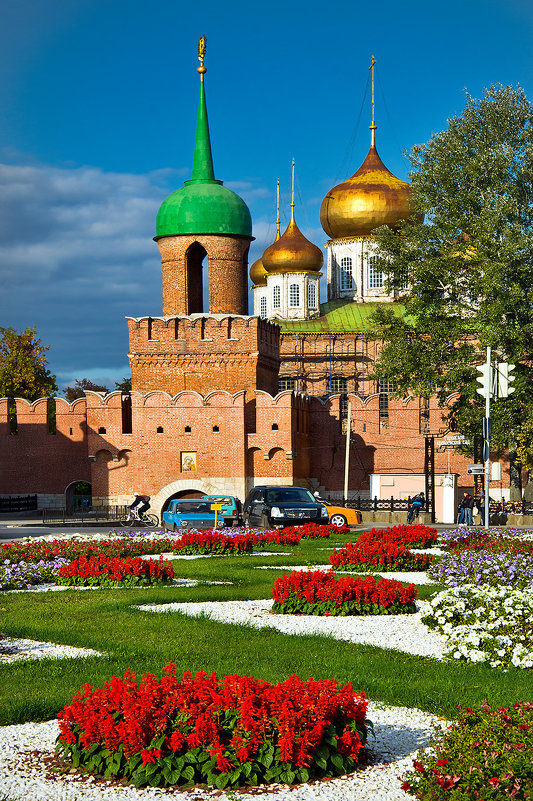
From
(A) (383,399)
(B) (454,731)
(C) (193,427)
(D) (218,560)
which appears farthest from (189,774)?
(A) (383,399)

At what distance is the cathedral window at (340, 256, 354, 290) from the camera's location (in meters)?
57.6

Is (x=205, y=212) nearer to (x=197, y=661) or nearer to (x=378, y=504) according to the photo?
(x=378, y=504)

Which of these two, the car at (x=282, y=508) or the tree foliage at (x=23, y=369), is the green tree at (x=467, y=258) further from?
the tree foliage at (x=23, y=369)

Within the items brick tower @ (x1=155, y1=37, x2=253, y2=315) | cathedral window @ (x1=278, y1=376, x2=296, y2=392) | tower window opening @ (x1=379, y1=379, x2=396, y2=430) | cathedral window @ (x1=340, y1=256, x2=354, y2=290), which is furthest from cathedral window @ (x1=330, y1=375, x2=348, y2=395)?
brick tower @ (x1=155, y1=37, x2=253, y2=315)

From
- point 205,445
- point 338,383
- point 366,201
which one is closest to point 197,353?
point 205,445

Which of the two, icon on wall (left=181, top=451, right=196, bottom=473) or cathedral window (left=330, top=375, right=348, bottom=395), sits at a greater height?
cathedral window (left=330, top=375, right=348, bottom=395)

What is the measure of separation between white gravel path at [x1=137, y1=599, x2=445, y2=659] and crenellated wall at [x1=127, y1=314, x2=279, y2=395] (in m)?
28.7

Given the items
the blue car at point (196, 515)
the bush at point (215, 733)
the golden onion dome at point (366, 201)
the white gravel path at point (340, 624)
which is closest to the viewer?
the bush at point (215, 733)

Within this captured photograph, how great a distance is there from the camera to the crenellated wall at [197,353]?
40625 mm

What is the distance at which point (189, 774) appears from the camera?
554 cm

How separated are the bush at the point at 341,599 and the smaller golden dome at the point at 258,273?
5171 cm

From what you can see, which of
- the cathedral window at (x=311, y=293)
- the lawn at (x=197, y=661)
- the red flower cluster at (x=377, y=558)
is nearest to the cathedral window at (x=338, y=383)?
the cathedral window at (x=311, y=293)

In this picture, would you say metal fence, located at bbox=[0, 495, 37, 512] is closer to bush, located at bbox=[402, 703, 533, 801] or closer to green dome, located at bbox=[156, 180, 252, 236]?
green dome, located at bbox=[156, 180, 252, 236]

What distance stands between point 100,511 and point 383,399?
13190 mm
